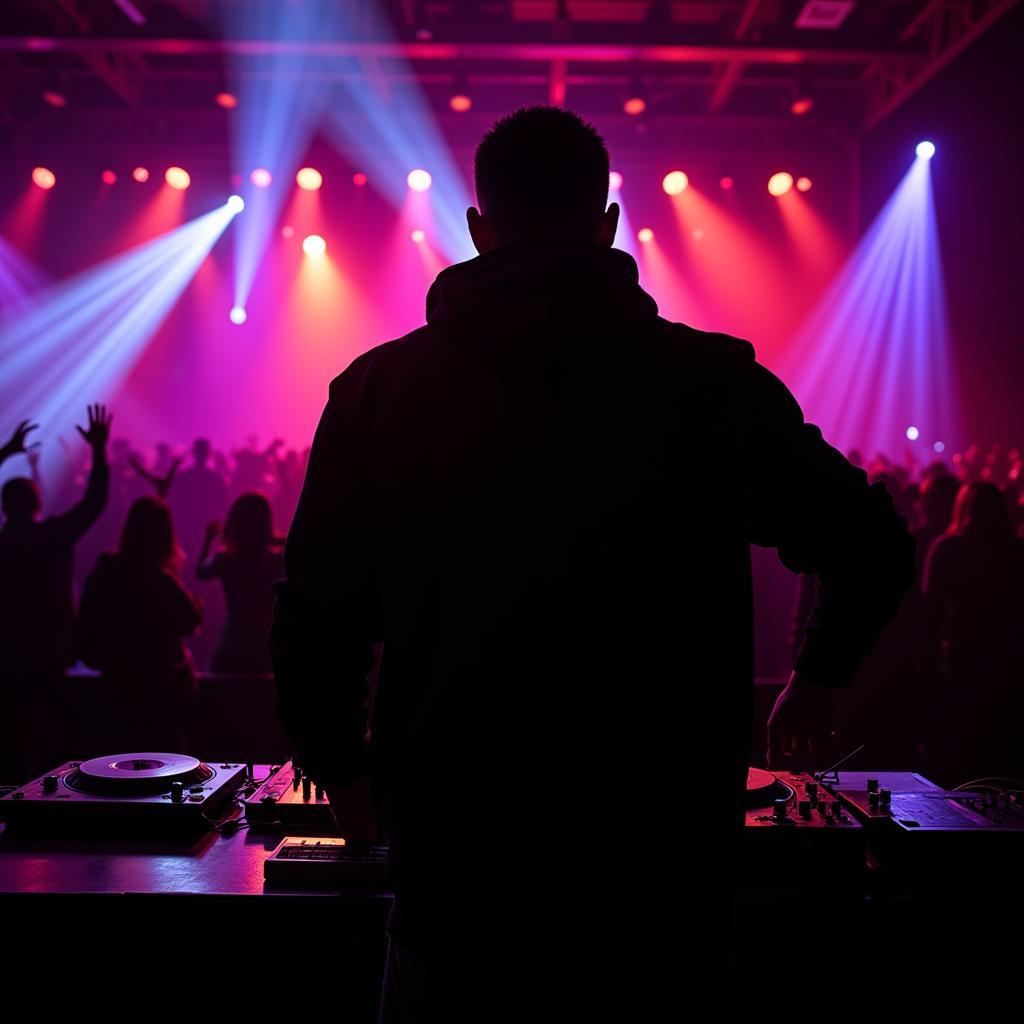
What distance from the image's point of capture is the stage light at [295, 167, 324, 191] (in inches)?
442

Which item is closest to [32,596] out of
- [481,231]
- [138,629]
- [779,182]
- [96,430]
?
[138,629]

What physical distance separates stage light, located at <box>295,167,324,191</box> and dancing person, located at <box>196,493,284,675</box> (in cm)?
891

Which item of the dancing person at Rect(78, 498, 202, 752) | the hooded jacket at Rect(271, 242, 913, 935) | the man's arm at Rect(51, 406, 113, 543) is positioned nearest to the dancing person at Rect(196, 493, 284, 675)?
the dancing person at Rect(78, 498, 202, 752)

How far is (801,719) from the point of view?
3.73ft

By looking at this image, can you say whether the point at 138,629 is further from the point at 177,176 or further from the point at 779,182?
the point at 779,182

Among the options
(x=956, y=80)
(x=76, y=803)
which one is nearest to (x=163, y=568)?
(x=76, y=803)

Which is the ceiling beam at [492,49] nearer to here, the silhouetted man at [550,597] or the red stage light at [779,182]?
the red stage light at [779,182]

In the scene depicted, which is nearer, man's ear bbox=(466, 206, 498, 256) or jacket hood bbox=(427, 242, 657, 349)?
jacket hood bbox=(427, 242, 657, 349)

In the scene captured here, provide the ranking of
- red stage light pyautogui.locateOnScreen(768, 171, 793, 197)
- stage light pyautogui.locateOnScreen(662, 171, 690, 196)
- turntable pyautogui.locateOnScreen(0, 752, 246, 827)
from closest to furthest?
1. turntable pyautogui.locateOnScreen(0, 752, 246, 827)
2. stage light pyautogui.locateOnScreen(662, 171, 690, 196)
3. red stage light pyautogui.locateOnScreen(768, 171, 793, 197)

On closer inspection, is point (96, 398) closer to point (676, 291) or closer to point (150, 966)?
point (676, 291)

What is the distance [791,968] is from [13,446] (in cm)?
312

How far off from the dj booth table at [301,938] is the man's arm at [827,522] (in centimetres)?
55

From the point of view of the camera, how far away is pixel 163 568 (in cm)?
331

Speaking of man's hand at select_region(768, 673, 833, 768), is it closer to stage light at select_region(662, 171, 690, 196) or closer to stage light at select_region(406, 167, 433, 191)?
stage light at select_region(406, 167, 433, 191)
